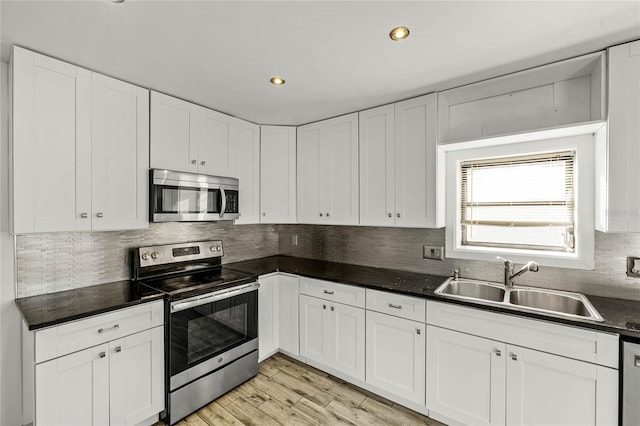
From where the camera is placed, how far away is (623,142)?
5.41ft

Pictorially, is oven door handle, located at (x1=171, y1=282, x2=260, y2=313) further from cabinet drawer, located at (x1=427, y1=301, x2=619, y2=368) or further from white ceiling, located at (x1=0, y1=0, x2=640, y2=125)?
white ceiling, located at (x1=0, y1=0, x2=640, y2=125)

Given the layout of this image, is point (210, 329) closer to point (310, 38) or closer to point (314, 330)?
point (314, 330)

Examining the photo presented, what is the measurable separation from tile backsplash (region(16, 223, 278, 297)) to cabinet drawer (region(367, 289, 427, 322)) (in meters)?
1.78

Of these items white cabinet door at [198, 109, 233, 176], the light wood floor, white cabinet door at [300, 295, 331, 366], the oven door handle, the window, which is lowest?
the light wood floor

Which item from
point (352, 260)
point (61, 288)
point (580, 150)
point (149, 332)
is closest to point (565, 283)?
point (580, 150)

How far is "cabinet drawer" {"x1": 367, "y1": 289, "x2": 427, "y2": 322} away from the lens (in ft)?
6.84

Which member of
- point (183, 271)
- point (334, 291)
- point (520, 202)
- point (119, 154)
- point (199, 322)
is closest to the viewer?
point (119, 154)

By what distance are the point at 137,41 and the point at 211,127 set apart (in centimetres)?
107

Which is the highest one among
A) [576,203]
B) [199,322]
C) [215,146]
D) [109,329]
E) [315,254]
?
[215,146]

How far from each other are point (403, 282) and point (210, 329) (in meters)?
1.59

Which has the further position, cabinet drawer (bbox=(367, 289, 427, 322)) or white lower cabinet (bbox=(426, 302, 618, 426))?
cabinet drawer (bbox=(367, 289, 427, 322))

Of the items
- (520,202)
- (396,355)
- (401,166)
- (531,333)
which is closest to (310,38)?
(401,166)

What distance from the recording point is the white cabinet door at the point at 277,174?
312 cm

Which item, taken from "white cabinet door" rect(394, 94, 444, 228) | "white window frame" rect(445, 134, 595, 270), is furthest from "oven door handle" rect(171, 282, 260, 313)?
"white window frame" rect(445, 134, 595, 270)
